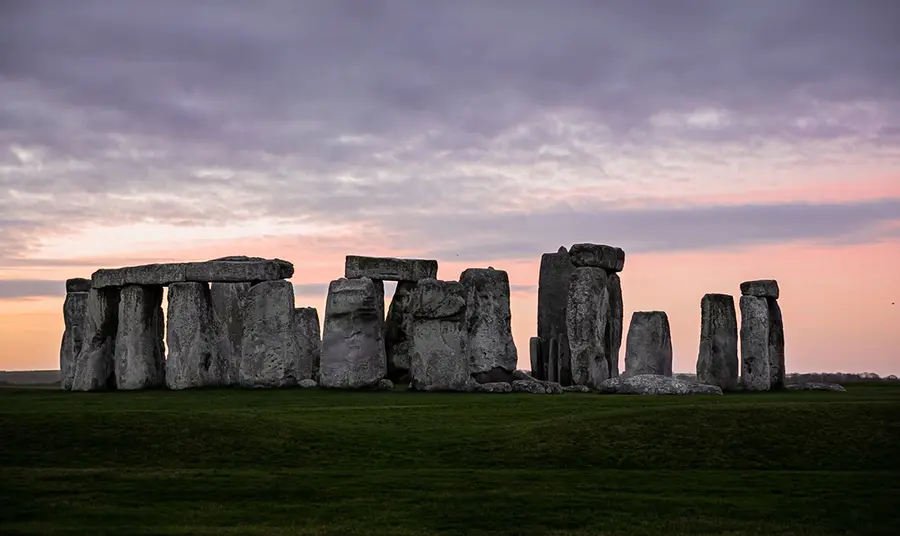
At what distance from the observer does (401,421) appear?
2314cm

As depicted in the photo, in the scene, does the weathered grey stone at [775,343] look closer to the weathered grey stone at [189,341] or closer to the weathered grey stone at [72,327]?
the weathered grey stone at [189,341]

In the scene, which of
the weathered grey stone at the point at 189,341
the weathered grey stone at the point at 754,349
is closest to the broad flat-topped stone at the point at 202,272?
the weathered grey stone at the point at 189,341

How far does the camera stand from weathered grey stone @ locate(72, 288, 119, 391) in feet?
113

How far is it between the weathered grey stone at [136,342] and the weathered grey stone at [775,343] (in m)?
16.7

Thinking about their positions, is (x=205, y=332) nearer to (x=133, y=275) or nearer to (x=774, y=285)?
(x=133, y=275)

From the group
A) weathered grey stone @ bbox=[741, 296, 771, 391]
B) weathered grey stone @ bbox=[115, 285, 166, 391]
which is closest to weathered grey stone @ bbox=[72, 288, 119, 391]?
weathered grey stone @ bbox=[115, 285, 166, 391]

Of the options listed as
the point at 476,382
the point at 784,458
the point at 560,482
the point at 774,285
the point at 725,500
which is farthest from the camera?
the point at 774,285

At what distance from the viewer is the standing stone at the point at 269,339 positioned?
32.7 metres

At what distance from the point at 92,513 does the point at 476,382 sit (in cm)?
1699

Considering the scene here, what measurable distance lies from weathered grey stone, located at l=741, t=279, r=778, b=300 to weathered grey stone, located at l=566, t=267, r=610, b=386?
430 centimetres

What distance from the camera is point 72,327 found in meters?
39.9

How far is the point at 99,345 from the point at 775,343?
1861 cm

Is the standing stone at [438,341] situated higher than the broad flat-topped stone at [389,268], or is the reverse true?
the broad flat-topped stone at [389,268]

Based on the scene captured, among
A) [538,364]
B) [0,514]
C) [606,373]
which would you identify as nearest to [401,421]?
[0,514]
